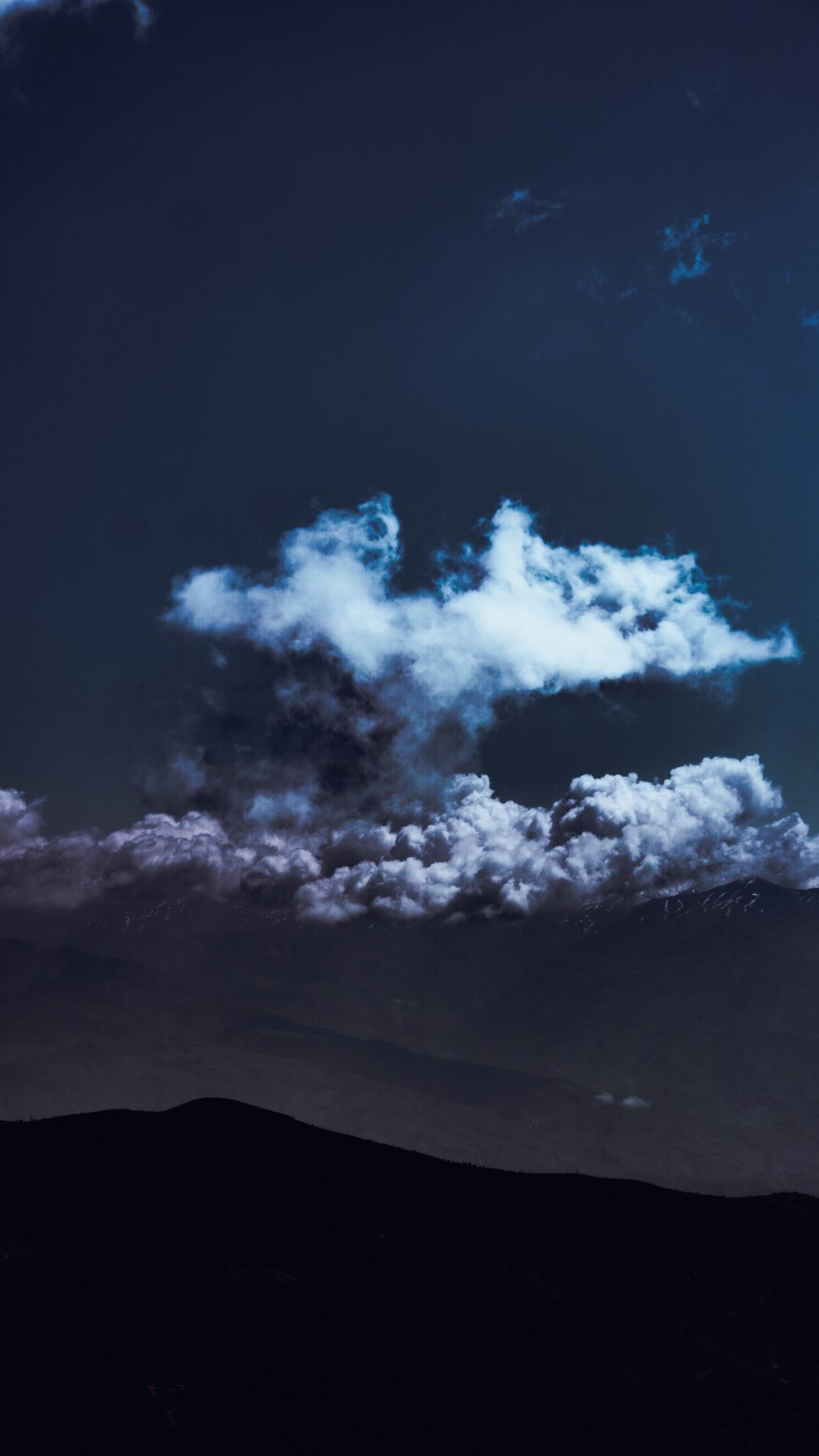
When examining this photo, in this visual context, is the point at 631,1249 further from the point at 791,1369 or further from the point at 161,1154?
the point at 161,1154

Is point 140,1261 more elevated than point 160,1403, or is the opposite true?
point 140,1261

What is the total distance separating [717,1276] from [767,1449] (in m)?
39.5

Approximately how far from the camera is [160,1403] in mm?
77562

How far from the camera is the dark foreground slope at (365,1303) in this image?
80.0 metres

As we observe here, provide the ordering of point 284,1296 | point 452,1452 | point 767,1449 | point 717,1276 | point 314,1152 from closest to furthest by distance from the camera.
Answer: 1. point 452,1452
2. point 767,1449
3. point 284,1296
4. point 717,1276
5. point 314,1152

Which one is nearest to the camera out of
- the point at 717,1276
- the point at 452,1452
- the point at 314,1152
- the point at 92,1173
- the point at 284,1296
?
the point at 452,1452

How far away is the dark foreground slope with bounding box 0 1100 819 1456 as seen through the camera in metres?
80.0

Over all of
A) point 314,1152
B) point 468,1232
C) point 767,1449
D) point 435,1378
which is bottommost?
point 767,1449

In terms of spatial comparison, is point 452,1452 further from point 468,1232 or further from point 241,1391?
point 468,1232

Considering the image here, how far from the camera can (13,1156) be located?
4633 inches

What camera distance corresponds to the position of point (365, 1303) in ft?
323

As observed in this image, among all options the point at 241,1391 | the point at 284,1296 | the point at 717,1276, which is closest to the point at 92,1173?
the point at 284,1296

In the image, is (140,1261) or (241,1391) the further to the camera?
(140,1261)

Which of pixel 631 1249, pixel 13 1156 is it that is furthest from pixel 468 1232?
pixel 13 1156
